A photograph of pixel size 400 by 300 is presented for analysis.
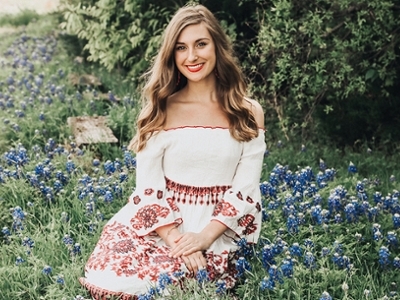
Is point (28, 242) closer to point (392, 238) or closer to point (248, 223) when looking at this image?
point (248, 223)

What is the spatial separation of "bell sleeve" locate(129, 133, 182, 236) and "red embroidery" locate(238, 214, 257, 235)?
12.6 inches

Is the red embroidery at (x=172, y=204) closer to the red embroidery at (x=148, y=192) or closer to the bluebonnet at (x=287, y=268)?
the red embroidery at (x=148, y=192)

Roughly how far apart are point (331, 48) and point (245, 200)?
2.57 m

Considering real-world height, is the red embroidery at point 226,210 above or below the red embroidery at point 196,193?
below

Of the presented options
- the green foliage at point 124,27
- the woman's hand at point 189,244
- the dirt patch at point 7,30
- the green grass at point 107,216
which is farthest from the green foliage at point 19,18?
the woman's hand at point 189,244

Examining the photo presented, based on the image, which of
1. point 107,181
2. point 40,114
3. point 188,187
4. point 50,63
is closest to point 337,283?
point 188,187

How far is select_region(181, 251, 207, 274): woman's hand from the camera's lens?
10.5ft

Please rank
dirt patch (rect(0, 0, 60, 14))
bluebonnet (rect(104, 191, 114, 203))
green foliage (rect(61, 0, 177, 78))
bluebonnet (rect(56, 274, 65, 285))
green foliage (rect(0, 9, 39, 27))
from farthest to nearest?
dirt patch (rect(0, 0, 60, 14)) < green foliage (rect(0, 9, 39, 27)) < green foliage (rect(61, 0, 177, 78)) < bluebonnet (rect(104, 191, 114, 203)) < bluebonnet (rect(56, 274, 65, 285))

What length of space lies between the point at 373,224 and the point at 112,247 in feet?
4.64

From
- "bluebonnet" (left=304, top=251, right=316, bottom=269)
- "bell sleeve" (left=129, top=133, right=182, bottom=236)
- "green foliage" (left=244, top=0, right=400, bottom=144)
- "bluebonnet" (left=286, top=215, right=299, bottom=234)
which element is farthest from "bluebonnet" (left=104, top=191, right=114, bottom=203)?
"green foliage" (left=244, top=0, right=400, bottom=144)

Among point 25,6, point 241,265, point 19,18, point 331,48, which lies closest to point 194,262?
point 241,265

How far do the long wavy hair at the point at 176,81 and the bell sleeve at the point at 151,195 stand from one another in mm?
63

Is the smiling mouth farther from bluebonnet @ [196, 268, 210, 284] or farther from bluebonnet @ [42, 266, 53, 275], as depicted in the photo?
bluebonnet @ [42, 266, 53, 275]

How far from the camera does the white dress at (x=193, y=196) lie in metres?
3.34
